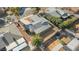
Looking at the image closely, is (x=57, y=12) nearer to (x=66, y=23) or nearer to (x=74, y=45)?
(x=66, y=23)

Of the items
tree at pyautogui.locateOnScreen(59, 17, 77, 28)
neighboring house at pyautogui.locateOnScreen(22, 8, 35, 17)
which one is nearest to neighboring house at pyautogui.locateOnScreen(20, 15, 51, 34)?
neighboring house at pyautogui.locateOnScreen(22, 8, 35, 17)

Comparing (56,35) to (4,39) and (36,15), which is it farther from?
(4,39)

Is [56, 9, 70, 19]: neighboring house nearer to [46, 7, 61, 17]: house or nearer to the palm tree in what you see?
[46, 7, 61, 17]: house

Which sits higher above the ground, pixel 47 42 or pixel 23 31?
pixel 23 31

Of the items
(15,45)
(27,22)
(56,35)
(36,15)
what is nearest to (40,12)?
(36,15)
